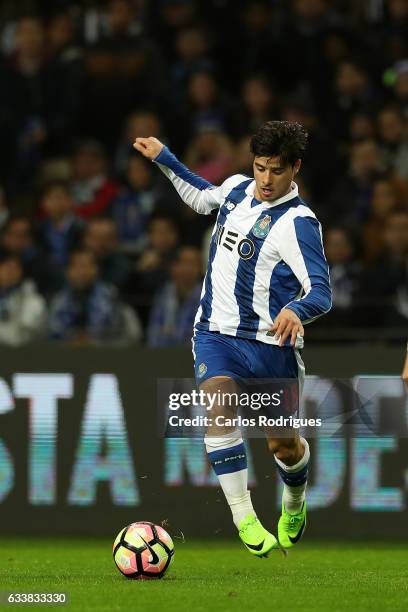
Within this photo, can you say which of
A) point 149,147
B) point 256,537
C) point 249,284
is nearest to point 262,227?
point 249,284

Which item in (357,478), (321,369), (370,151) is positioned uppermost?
(370,151)

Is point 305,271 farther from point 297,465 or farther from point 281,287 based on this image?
point 297,465

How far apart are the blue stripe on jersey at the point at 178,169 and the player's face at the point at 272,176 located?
499 millimetres

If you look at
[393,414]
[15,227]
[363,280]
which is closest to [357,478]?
[393,414]

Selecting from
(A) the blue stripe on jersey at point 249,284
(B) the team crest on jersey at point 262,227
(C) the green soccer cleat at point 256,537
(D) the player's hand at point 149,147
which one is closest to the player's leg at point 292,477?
(C) the green soccer cleat at point 256,537

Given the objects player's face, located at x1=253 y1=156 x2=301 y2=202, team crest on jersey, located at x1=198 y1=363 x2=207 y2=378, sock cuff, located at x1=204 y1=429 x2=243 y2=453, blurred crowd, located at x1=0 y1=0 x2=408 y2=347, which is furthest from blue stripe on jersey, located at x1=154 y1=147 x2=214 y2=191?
blurred crowd, located at x1=0 y1=0 x2=408 y2=347

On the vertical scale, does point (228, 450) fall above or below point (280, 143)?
below

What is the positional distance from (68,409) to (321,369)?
2023mm

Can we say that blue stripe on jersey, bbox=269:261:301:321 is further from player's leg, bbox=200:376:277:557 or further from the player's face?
player's leg, bbox=200:376:277:557

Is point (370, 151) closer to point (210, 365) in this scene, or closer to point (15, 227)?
point (15, 227)

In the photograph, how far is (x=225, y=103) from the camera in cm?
1458

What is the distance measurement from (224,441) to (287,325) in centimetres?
92

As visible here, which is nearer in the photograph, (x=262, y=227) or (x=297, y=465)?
(x=262, y=227)

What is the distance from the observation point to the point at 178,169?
856cm
